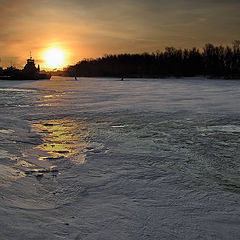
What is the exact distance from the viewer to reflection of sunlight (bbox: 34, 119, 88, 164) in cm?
399

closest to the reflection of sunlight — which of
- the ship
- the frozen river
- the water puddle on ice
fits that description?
the frozen river

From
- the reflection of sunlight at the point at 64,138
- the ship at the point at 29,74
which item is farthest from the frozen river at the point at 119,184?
the ship at the point at 29,74

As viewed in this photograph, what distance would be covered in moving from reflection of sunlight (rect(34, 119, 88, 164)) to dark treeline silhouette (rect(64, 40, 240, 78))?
6375cm

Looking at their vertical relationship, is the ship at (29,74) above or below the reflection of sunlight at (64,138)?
above

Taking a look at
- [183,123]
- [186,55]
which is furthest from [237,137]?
[186,55]

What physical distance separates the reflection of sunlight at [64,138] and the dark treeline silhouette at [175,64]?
6375cm

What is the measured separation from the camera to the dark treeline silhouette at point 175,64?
70.5 meters

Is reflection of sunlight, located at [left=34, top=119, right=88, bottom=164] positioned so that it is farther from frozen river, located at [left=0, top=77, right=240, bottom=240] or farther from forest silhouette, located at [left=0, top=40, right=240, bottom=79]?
forest silhouette, located at [left=0, top=40, right=240, bottom=79]

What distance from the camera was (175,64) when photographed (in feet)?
266

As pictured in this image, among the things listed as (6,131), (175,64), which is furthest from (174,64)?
(6,131)

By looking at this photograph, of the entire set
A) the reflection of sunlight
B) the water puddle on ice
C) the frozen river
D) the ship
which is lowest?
the frozen river

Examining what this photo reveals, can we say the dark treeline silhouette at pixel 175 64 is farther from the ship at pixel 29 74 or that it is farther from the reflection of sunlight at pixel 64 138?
the reflection of sunlight at pixel 64 138

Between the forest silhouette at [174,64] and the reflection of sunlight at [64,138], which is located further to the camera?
the forest silhouette at [174,64]

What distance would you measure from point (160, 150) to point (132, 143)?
660 mm
